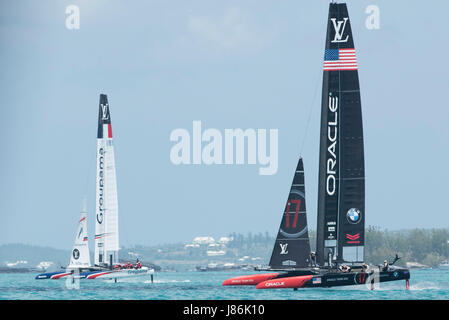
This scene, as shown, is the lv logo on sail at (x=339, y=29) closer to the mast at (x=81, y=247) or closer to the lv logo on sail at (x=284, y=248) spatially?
the lv logo on sail at (x=284, y=248)

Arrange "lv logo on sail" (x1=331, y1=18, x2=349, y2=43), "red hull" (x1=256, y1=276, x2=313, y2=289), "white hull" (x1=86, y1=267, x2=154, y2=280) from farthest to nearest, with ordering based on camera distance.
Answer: "white hull" (x1=86, y1=267, x2=154, y2=280) → "lv logo on sail" (x1=331, y1=18, x2=349, y2=43) → "red hull" (x1=256, y1=276, x2=313, y2=289)

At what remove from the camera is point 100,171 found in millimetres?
67375

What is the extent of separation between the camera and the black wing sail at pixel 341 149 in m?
44.6

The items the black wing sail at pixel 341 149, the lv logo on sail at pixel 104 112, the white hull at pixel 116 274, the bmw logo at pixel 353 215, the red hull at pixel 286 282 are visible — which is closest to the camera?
the red hull at pixel 286 282

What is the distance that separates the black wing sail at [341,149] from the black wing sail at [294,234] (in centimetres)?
87

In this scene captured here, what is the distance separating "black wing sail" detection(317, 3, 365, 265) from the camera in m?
44.6

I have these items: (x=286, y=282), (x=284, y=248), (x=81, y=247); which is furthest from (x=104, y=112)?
(x=286, y=282)

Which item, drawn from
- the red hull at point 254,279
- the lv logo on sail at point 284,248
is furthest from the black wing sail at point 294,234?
the red hull at point 254,279

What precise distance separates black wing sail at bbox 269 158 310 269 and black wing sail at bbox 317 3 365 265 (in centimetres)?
87

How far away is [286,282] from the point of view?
42750 millimetres

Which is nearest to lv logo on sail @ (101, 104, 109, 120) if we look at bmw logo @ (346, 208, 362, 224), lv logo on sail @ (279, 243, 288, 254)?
lv logo on sail @ (279, 243, 288, 254)

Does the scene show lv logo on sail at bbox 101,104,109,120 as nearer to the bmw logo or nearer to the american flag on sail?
the american flag on sail
